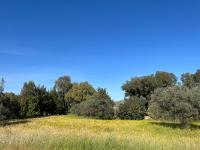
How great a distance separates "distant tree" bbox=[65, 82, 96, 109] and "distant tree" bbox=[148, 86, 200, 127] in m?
56.3

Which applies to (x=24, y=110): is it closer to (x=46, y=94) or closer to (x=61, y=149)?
(x=46, y=94)

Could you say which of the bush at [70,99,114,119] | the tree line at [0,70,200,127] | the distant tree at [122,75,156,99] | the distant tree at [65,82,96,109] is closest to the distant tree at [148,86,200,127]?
the tree line at [0,70,200,127]

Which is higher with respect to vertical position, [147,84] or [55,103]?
[147,84]

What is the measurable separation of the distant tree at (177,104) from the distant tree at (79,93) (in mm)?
56261

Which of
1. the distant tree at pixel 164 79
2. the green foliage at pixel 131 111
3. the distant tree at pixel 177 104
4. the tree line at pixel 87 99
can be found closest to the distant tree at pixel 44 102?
the tree line at pixel 87 99

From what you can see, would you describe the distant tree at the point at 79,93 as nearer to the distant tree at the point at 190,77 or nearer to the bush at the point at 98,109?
the bush at the point at 98,109

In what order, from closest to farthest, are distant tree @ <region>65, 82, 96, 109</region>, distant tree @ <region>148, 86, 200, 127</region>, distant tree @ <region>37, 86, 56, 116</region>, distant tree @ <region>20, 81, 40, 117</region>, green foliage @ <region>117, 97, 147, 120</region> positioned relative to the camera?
distant tree @ <region>148, 86, 200, 127</region>
green foliage @ <region>117, 97, 147, 120</region>
distant tree @ <region>20, 81, 40, 117</region>
distant tree @ <region>37, 86, 56, 116</region>
distant tree @ <region>65, 82, 96, 109</region>

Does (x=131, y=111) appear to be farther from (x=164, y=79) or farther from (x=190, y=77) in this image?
(x=190, y=77)

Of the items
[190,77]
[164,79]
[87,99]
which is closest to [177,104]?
[87,99]

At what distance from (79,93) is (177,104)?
59.8 meters

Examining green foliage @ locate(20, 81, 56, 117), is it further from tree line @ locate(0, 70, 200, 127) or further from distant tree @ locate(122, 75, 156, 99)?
distant tree @ locate(122, 75, 156, 99)

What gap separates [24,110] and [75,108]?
13.8 meters

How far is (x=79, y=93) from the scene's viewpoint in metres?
89.8

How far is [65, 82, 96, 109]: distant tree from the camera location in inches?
3526
